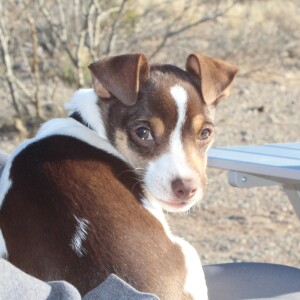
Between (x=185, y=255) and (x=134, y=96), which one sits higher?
(x=134, y=96)

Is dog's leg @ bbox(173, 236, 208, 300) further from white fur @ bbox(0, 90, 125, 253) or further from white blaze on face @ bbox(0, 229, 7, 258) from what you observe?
white blaze on face @ bbox(0, 229, 7, 258)

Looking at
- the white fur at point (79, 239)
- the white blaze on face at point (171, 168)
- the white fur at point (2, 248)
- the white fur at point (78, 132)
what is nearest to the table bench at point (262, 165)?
the white blaze on face at point (171, 168)

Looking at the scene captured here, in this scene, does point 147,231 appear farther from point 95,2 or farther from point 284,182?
point 95,2

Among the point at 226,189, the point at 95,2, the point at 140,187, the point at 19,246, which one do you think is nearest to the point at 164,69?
the point at 140,187

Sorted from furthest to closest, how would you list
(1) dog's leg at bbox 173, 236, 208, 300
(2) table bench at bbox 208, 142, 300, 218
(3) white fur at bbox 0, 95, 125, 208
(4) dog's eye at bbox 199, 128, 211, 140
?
1. (2) table bench at bbox 208, 142, 300, 218
2. (4) dog's eye at bbox 199, 128, 211, 140
3. (3) white fur at bbox 0, 95, 125, 208
4. (1) dog's leg at bbox 173, 236, 208, 300

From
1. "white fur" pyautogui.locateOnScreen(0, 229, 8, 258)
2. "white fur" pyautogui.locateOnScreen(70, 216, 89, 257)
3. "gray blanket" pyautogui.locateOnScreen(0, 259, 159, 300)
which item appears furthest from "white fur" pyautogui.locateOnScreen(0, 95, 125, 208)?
"gray blanket" pyautogui.locateOnScreen(0, 259, 159, 300)

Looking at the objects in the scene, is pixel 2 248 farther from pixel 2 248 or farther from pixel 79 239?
pixel 79 239
